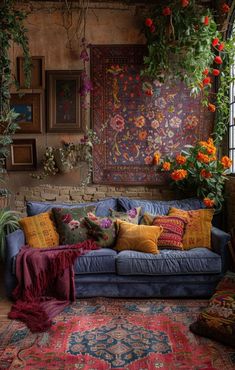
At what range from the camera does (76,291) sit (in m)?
3.40

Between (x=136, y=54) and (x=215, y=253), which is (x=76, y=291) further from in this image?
(x=136, y=54)

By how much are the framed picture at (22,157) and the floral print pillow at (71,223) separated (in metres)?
0.80

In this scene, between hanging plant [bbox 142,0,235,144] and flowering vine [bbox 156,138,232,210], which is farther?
flowering vine [bbox 156,138,232,210]

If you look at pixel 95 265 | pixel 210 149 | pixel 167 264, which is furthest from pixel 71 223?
pixel 210 149

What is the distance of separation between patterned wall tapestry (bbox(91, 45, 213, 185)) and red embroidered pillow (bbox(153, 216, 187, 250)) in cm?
78

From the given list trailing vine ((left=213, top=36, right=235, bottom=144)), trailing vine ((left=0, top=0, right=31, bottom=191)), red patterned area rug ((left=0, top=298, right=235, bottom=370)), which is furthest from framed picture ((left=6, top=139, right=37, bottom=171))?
trailing vine ((left=213, top=36, right=235, bottom=144))

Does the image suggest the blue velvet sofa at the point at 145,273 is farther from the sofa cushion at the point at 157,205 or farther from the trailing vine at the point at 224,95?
the trailing vine at the point at 224,95

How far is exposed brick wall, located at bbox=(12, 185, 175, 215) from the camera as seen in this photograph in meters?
4.45

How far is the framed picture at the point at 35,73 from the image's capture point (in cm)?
435

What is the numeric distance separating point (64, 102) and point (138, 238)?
185cm

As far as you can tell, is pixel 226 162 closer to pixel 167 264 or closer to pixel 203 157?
pixel 203 157

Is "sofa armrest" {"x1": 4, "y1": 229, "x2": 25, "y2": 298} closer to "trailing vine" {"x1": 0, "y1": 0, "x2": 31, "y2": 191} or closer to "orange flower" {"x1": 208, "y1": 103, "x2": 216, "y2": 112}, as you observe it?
"trailing vine" {"x1": 0, "y1": 0, "x2": 31, "y2": 191}

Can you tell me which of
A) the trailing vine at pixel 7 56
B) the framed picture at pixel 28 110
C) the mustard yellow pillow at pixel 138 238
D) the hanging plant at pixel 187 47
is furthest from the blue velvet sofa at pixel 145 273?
the hanging plant at pixel 187 47

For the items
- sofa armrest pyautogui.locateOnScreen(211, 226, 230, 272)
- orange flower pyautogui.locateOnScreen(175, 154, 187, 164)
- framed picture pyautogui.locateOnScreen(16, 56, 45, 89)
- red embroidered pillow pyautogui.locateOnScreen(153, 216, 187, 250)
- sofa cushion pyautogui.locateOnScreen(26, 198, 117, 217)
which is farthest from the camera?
framed picture pyautogui.locateOnScreen(16, 56, 45, 89)
